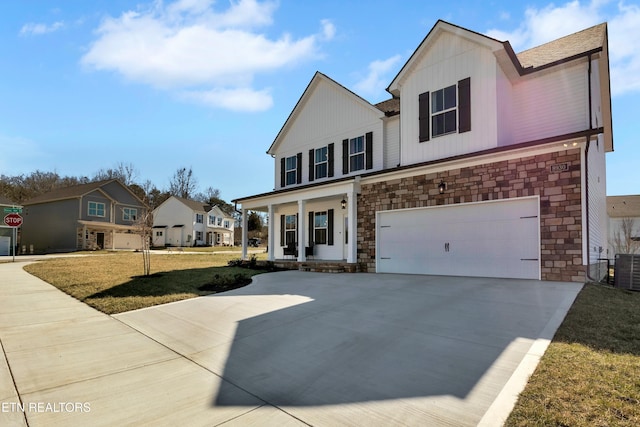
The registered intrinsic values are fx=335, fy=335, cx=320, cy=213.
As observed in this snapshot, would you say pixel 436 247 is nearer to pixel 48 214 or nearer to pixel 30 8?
pixel 30 8

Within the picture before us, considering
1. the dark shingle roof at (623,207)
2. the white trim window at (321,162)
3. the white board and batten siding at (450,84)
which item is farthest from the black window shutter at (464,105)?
the dark shingle roof at (623,207)

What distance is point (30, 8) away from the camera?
7.82 metres

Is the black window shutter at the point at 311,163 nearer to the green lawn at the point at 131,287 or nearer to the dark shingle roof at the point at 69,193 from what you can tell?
the green lawn at the point at 131,287

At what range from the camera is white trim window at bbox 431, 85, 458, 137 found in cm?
1066

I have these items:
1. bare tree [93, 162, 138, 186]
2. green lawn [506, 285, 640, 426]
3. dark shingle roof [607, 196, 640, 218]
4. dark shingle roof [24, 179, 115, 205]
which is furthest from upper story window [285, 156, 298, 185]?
bare tree [93, 162, 138, 186]

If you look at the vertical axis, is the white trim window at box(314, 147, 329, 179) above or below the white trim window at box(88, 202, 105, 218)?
above

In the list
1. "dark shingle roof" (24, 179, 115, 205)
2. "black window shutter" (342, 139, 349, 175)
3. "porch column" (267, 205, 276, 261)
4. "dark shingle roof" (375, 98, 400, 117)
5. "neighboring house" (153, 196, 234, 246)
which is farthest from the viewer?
"neighboring house" (153, 196, 234, 246)

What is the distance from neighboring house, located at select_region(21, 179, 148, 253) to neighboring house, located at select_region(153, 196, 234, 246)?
7.90 metres

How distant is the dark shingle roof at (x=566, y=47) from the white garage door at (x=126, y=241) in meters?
36.5

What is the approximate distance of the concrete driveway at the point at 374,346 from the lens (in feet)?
9.30

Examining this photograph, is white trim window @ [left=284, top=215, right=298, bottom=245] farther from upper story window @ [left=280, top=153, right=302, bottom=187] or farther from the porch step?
the porch step

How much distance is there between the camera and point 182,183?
54.0 meters

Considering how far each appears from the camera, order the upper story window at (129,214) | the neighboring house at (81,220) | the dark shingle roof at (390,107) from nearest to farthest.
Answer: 1. the dark shingle roof at (390,107)
2. the neighboring house at (81,220)
3. the upper story window at (129,214)

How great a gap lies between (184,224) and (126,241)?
9353mm
